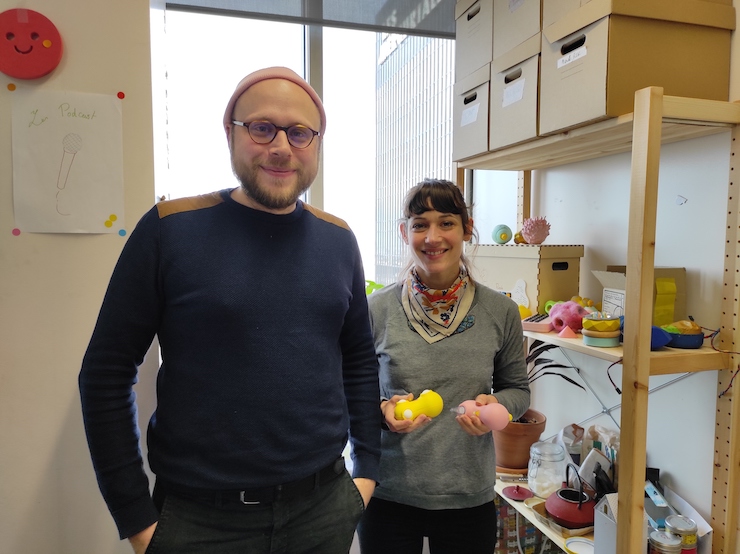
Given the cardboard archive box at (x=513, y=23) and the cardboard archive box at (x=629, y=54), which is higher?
the cardboard archive box at (x=513, y=23)

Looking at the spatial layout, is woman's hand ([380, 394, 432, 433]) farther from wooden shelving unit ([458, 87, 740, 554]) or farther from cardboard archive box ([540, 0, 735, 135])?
cardboard archive box ([540, 0, 735, 135])

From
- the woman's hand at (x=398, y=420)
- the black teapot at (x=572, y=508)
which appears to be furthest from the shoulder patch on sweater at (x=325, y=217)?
the black teapot at (x=572, y=508)

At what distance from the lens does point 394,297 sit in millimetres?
1285

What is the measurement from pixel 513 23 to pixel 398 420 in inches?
47.1

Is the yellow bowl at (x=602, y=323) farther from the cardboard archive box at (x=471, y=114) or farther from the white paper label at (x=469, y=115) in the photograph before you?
the white paper label at (x=469, y=115)

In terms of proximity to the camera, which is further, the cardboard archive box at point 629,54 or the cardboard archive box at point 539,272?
the cardboard archive box at point 539,272

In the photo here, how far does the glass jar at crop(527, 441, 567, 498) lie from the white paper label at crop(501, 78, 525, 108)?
1125 millimetres

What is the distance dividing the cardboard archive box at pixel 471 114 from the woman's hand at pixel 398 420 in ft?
3.01

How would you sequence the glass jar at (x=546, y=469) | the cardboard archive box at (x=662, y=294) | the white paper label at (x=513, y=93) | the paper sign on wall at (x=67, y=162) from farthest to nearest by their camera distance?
1. the glass jar at (x=546, y=469)
2. the white paper label at (x=513, y=93)
3. the cardboard archive box at (x=662, y=294)
4. the paper sign on wall at (x=67, y=162)

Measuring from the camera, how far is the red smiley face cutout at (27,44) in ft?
3.73

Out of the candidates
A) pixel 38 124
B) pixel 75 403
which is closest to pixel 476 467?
pixel 75 403

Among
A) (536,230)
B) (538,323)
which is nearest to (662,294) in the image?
(538,323)

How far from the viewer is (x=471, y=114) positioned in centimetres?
172

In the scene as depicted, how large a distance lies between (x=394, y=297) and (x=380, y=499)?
0.49 metres
